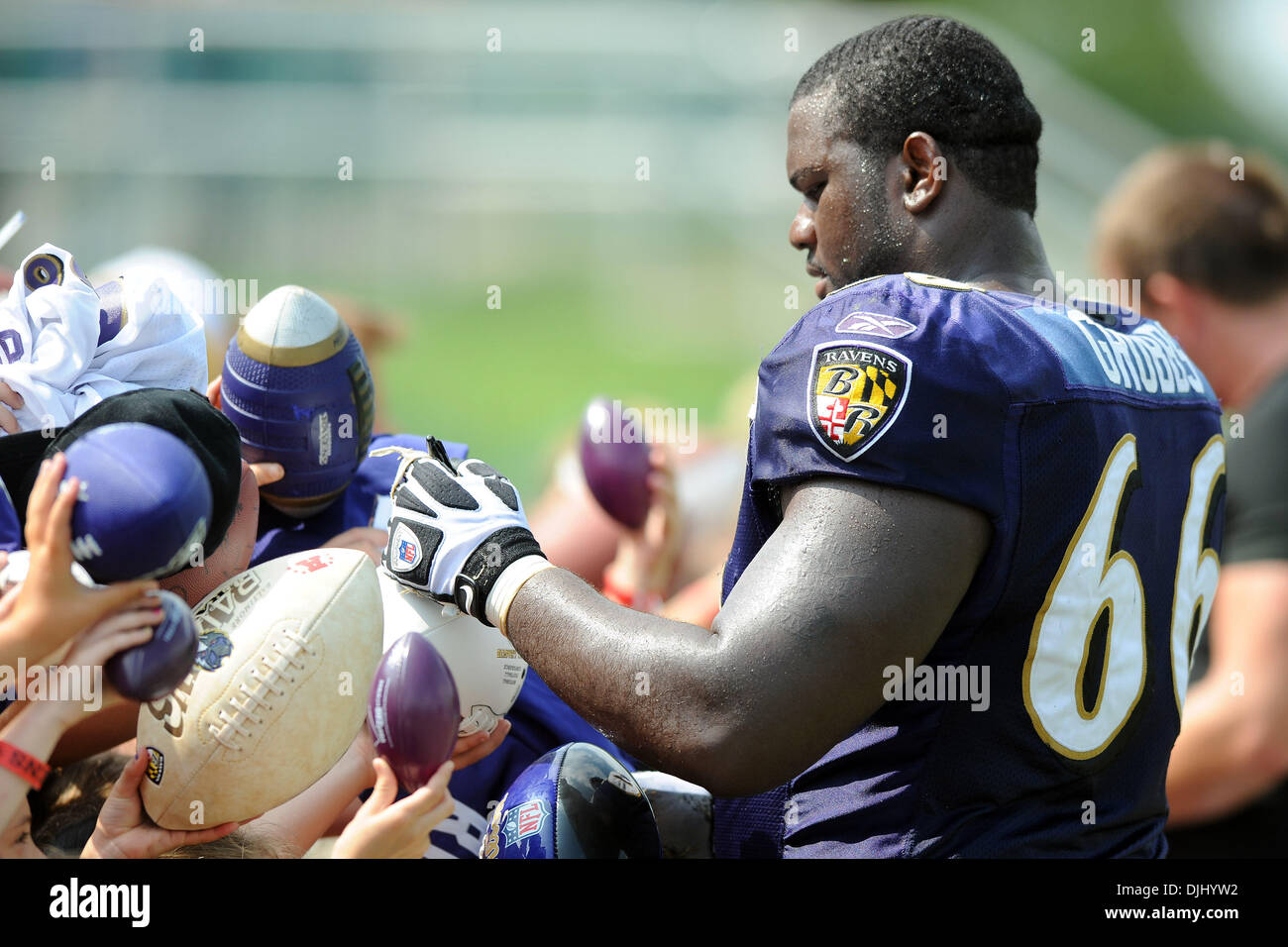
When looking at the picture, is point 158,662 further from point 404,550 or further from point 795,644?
point 795,644

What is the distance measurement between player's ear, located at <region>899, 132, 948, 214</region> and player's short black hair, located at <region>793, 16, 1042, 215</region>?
20 mm

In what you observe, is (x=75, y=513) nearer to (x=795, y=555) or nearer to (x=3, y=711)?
(x=3, y=711)

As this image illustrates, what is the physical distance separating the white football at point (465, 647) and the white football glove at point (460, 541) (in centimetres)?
10

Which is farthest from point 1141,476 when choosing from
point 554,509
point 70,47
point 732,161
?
point 70,47

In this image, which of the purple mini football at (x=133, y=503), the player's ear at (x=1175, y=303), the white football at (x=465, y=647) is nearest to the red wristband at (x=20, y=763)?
the purple mini football at (x=133, y=503)

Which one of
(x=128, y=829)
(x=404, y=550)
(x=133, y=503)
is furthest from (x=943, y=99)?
(x=128, y=829)

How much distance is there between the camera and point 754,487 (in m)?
2.10

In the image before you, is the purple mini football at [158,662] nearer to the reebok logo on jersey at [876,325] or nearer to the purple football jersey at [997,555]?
the purple football jersey at [997,555]

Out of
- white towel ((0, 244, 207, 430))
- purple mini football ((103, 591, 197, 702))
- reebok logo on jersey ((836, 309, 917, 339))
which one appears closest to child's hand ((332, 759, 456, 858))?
purple mini football ((103, 591, 197, 702))

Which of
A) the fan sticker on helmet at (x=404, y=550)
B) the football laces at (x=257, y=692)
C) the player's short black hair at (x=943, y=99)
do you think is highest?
the player's short black hair at (x=943, y=99)

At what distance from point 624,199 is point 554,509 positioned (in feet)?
36.4

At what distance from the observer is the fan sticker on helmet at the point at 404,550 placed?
2.13 m

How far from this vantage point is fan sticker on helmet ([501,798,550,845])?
214 centimetres

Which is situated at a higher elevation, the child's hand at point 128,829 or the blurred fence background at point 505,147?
the blurred fence background at point 505,147
